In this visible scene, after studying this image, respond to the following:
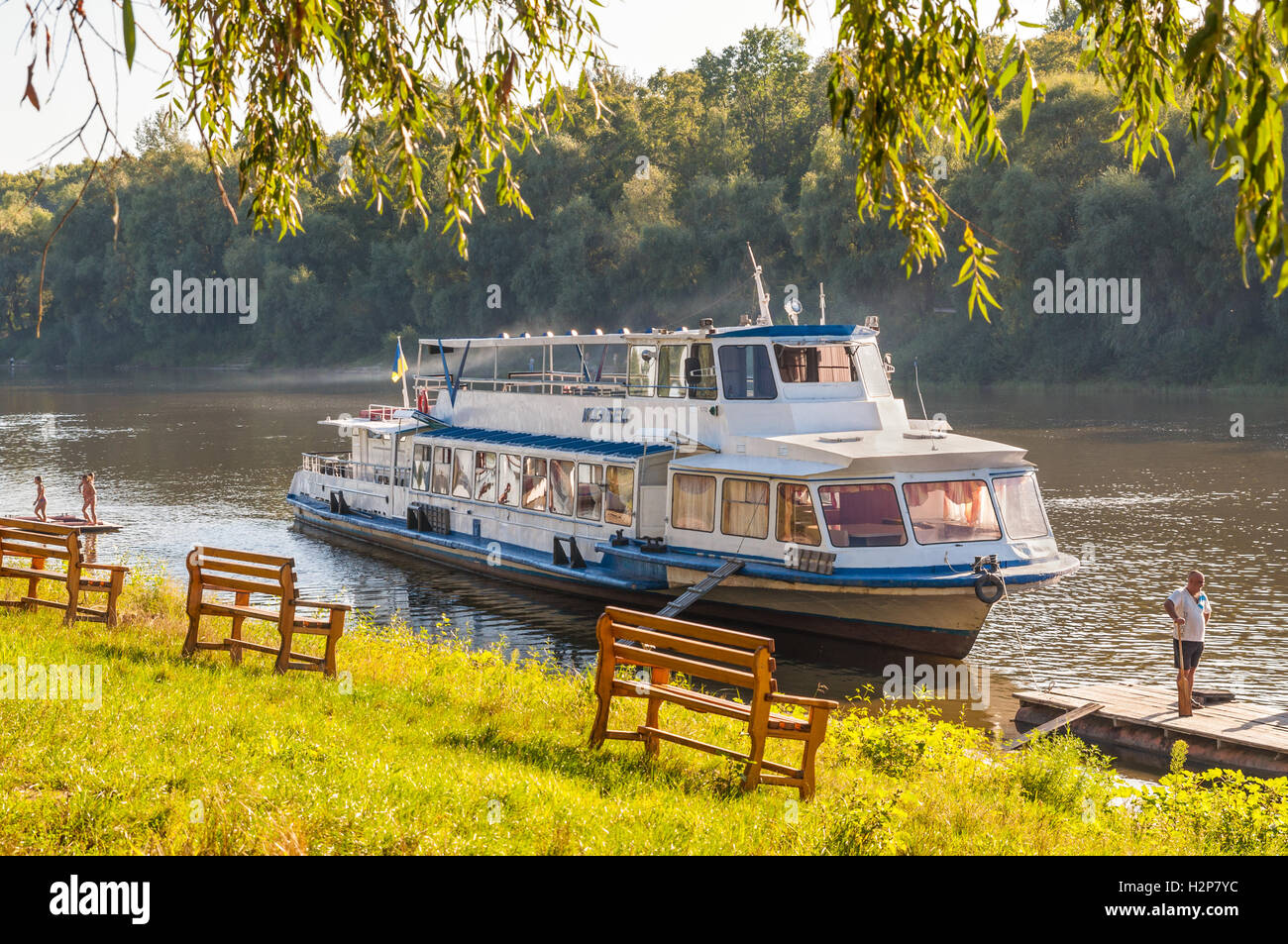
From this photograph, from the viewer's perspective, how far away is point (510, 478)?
29328 mm

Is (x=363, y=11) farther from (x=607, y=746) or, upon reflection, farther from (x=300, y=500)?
(x=300, y=500)

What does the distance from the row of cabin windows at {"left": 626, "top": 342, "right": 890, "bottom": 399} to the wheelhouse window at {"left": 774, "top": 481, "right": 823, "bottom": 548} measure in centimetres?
262

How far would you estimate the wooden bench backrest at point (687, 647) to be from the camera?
389 inches

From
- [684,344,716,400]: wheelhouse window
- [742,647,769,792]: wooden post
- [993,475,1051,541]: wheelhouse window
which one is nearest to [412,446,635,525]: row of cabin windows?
[684,344,716,400]: wheelhouse window

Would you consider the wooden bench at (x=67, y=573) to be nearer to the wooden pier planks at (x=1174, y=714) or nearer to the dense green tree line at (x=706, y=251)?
the wooden pier planks at (x=1174, y=714)

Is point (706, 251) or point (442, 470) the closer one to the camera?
point (442, 470)

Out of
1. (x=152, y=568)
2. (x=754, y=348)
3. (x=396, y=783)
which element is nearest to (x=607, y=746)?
(x=396, y=783)

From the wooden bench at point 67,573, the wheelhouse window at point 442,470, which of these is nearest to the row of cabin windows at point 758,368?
the wheelhouse window at point 442,470

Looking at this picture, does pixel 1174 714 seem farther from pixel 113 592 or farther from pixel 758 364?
pixel 113 592

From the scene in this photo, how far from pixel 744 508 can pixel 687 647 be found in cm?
1292

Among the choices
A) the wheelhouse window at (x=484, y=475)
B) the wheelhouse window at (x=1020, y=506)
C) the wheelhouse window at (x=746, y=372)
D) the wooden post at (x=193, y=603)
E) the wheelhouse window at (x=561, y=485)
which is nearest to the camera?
the wooden post at (x=193, y=603)

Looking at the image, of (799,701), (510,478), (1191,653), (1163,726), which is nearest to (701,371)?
(510,478)

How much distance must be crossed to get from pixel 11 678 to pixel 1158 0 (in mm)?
11240

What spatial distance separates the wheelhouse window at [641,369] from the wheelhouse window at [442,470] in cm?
651
